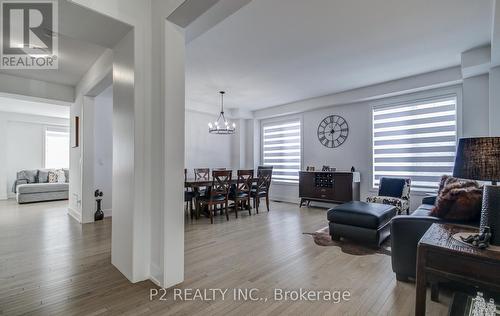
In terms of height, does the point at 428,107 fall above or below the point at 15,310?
above

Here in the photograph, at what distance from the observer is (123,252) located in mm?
2252

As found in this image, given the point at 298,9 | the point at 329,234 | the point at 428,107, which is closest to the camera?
the point at 298,9

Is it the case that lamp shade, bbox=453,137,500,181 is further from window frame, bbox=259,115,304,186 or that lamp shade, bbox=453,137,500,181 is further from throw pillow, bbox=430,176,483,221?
window frame, bbox=259,115,304,186

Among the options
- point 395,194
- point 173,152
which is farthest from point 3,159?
point 395,194

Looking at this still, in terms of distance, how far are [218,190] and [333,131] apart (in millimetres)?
3291

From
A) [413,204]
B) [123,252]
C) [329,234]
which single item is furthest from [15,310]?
[413,204]

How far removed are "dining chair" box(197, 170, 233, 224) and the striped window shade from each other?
10.8 ft

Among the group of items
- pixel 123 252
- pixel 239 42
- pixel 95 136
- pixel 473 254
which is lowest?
pixel 123 252

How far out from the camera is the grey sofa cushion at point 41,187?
6.03 meters

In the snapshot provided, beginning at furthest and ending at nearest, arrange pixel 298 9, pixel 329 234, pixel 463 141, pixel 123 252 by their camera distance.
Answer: pixel 329 234
pixel 298 9
pixel 123 252
pixel 463 141

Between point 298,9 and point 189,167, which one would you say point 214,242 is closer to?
point 298,9

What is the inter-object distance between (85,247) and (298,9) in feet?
12.5

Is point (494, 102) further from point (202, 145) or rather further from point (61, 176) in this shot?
point (61, 176)

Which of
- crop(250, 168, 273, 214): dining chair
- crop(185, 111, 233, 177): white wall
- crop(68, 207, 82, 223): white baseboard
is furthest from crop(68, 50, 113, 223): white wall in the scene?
crop(250, 168, 273, 214): dining chair
